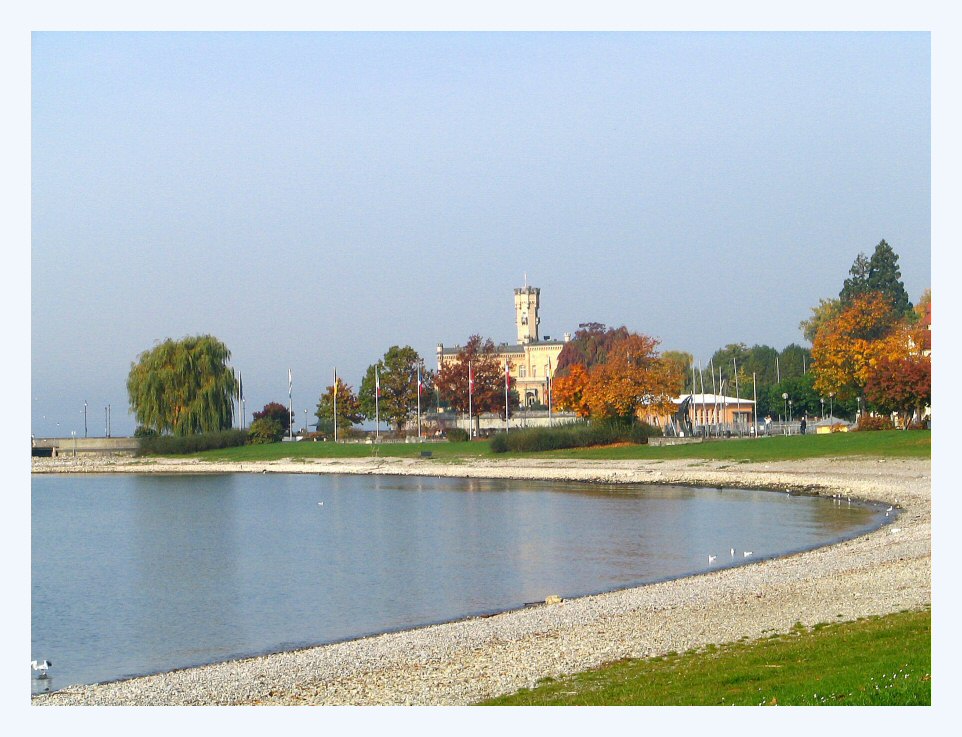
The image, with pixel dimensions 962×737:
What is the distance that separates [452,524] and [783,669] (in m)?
26.1

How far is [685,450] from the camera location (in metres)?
58.3

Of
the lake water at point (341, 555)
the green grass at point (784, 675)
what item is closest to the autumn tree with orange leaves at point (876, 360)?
the lake water at point (341, 555)

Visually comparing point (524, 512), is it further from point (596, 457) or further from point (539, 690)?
point (539, 690)

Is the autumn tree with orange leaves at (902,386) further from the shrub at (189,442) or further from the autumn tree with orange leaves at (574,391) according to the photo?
the shrub at (189,442)

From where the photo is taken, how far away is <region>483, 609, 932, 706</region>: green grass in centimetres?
992

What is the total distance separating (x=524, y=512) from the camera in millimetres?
40344

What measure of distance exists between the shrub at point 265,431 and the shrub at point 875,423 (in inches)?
1638

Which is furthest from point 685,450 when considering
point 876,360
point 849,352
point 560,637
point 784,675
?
point 784,675

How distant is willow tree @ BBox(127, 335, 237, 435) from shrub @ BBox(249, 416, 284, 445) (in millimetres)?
3747

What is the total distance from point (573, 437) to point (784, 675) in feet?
182

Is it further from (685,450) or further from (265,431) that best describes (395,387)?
(685,450)

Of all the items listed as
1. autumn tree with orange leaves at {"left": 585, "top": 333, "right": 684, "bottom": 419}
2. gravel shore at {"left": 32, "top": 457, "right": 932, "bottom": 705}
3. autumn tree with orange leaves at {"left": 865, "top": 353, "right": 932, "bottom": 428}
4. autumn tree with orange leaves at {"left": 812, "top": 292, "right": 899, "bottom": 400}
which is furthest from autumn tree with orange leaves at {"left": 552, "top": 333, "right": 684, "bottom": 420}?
gravel shore at {"left": 32, "top": 457, "right": 932, "bottom": 705}

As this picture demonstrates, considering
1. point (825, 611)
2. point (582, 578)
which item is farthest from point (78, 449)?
point (825, 611)

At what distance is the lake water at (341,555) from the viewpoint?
19.2 meters
